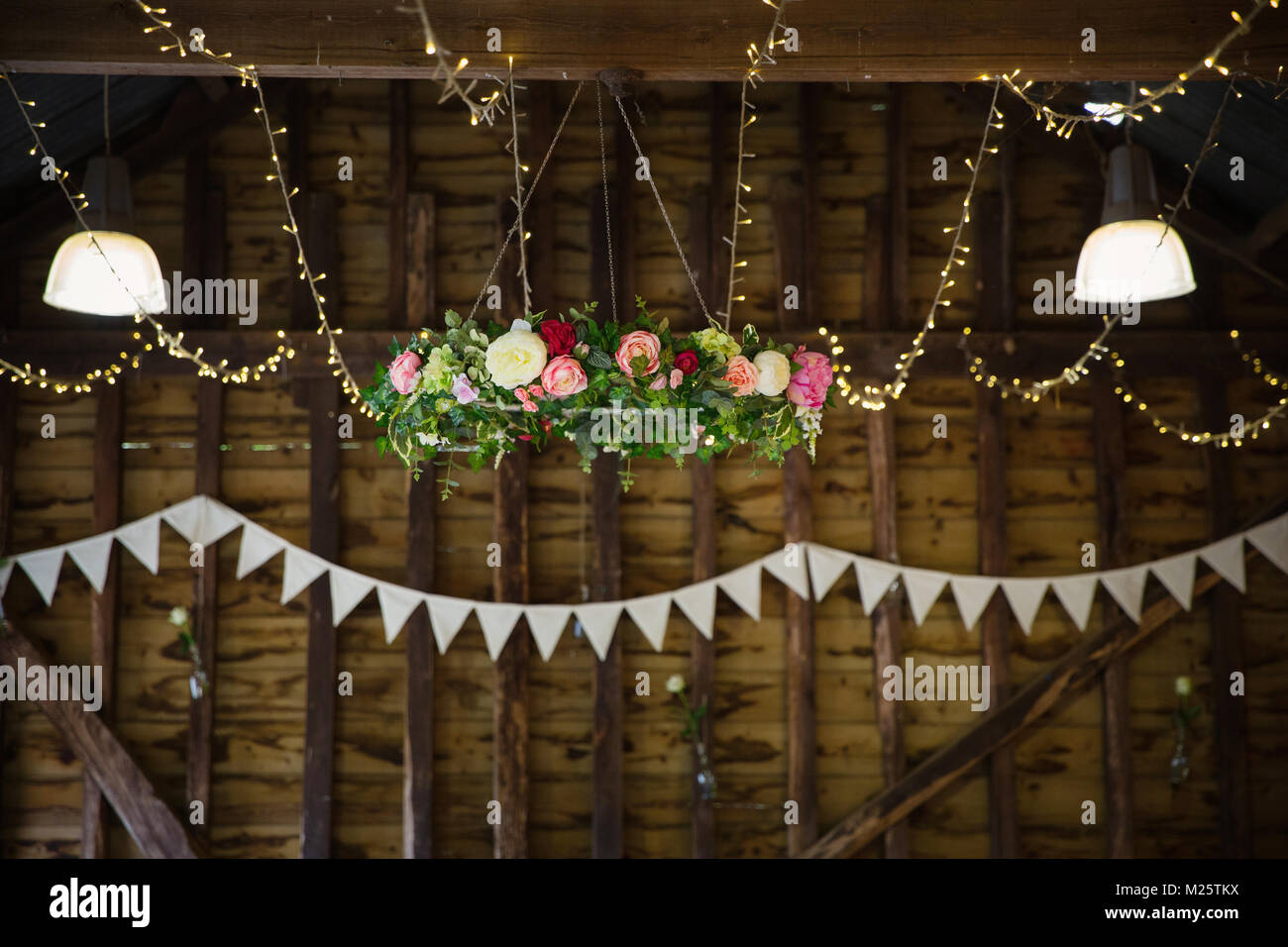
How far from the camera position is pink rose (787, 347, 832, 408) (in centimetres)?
309

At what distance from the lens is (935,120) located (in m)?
5.08

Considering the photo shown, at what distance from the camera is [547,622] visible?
187 inches

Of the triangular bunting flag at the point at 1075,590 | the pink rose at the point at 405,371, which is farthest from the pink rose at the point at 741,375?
the triangular bunting flag at the point at 1075,590

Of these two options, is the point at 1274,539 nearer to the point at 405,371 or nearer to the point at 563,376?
the point at 563,376

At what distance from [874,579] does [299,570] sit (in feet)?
8.24

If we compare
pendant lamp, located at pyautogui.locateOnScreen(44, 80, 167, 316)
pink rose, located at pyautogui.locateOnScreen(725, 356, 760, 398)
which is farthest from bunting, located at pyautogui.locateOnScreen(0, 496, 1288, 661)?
pink rose, located at pyautogui.locateOnScreen(725, 356, 760, 398)

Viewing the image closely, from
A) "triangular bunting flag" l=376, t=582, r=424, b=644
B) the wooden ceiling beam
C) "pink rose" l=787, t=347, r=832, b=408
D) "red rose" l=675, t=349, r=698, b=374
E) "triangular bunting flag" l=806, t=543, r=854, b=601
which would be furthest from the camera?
"triangular bunting flag" l=806, t=543, r=854, b=601

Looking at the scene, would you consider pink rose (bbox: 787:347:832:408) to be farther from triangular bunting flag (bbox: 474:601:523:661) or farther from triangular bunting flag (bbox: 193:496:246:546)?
triangular bunting flag (bbox: 193:496:246:546)

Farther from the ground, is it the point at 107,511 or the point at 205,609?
the point at 107,511

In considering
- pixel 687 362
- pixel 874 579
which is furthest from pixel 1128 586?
pixel 687 362

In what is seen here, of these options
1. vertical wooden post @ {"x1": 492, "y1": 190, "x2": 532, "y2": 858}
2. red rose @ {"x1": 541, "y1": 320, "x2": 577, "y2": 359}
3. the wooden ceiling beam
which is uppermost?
the wooden ceiling beam

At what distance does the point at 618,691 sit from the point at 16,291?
3.25 meters

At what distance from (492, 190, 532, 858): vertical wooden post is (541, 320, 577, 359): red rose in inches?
74.5

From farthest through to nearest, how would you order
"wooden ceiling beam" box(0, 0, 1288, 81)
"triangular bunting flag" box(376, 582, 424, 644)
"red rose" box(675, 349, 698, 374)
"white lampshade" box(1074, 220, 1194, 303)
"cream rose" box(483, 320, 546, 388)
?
"triangular bunting flag" box(376, 582, 424, 644)
"white lampshade" box(1074, 220, 1194, 303)
"wooden ceiling beam" box(0, 0, 1288, 81)
"red rose" box(675, 349, 698, 374)
"cream rose" box(483, 320, 546, 388)
